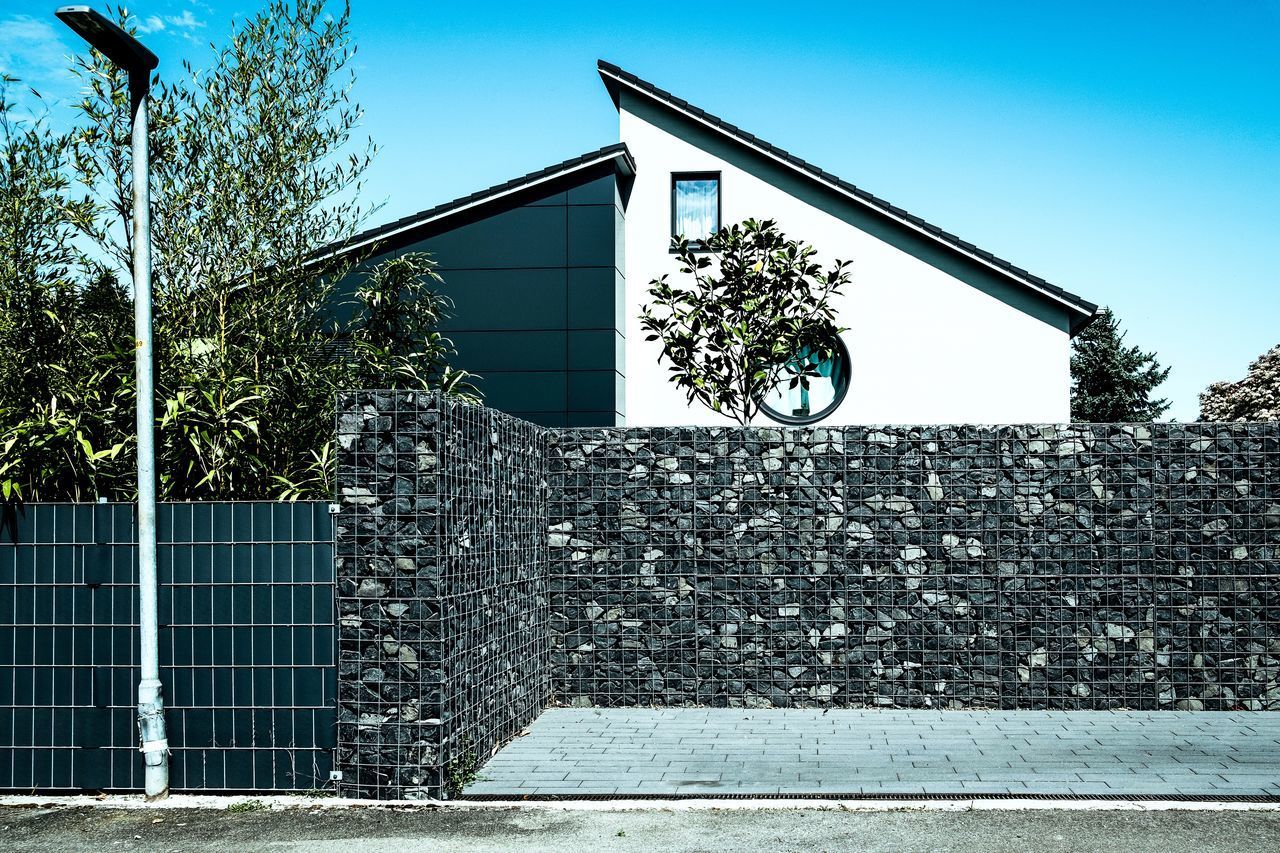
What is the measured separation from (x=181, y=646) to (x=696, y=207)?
12331 millimetres

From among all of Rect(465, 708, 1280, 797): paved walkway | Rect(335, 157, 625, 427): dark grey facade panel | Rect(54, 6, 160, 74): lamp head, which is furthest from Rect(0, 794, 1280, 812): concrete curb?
Rect(335, 157, 625, 427): dark grey facade panel

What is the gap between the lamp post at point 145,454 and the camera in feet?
21.5

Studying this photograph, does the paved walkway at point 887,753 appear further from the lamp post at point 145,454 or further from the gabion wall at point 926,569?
the lamp post at point 145,454

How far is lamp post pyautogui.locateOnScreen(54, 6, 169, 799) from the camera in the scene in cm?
657

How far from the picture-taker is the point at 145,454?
664cm

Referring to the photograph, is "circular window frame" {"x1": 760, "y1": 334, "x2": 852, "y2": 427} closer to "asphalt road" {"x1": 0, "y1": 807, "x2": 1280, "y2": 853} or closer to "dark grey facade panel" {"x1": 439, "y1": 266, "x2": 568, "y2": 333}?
"dark grey facade panel" {"x1": 439, "y1": 266, "x2": 568, "y2": 333}

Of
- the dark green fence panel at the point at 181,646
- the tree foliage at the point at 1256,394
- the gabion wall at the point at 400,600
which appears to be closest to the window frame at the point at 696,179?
the gabion wall at the point at 400,600

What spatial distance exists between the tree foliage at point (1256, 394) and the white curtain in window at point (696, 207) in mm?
27800

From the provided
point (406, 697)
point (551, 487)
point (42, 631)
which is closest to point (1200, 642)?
point (551, 487)

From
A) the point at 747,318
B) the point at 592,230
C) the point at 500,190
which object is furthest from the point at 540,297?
the point at 747,318

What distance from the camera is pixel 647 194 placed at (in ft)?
57.2

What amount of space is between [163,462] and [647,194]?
11144mm

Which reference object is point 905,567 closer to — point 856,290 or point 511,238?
point 856,290

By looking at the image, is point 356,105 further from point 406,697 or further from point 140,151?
point 406,697
